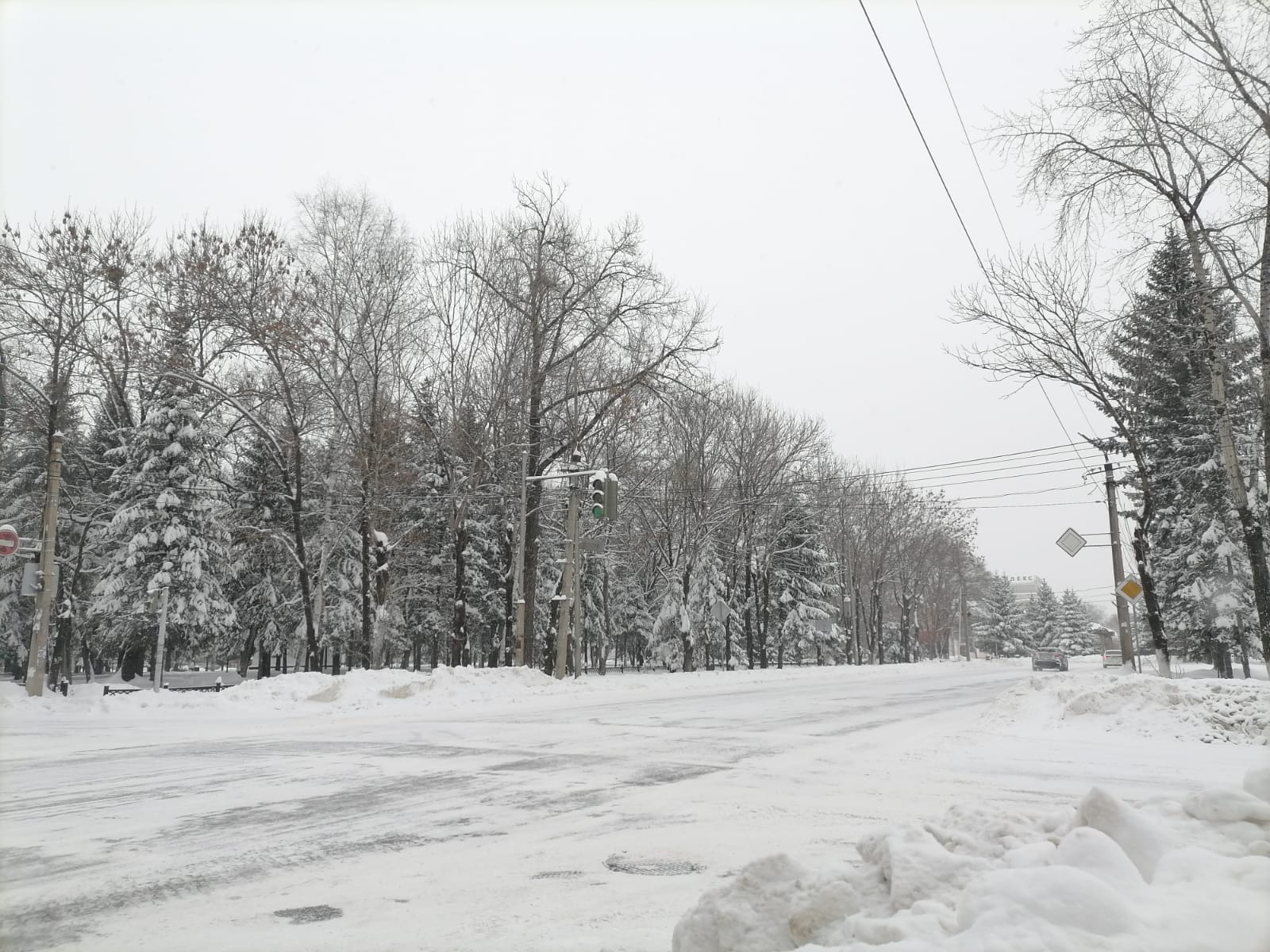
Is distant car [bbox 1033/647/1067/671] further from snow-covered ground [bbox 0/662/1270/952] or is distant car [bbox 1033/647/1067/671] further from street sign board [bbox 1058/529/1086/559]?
snow-covered ground [bbox 0/662/1270/952]

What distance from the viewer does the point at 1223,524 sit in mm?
28531

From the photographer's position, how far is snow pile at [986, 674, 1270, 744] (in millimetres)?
Answer: 10555

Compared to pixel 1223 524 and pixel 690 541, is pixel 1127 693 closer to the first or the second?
pixel 1223 524

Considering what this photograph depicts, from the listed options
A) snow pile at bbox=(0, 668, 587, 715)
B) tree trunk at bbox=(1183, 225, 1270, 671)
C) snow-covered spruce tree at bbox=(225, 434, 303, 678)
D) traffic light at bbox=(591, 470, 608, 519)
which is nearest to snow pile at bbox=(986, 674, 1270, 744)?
tree trunk at bbox=(1183, 225, 1270, 671)

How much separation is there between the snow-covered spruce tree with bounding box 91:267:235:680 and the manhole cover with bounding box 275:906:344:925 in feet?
103

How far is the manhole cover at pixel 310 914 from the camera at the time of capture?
3.89 metres

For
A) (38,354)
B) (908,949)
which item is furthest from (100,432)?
(908,949)

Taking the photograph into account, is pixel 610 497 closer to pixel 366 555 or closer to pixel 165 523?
pixel 366 555

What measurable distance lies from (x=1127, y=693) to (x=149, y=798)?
12.2 metres

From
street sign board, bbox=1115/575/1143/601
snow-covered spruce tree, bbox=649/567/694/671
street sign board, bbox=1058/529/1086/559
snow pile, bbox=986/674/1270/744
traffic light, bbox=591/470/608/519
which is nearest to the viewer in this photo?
snow pile, bbox=986/674/1270/744

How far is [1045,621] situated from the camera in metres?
98.2

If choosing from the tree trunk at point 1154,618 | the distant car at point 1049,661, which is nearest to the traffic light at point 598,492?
the tree trunk at point 1154,618

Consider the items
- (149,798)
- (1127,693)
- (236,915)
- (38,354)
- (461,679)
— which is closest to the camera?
(236,915)

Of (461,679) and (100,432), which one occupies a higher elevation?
(100,432)
